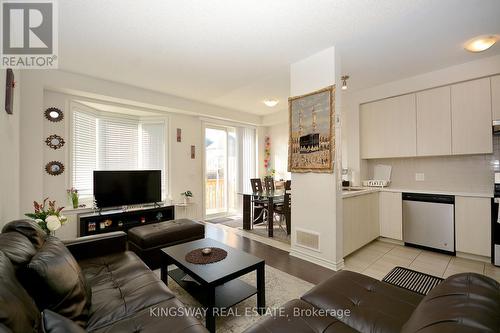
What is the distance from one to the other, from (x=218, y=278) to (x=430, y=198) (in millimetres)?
3300

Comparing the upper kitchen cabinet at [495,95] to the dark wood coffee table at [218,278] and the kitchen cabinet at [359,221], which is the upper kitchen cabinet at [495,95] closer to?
the kitchen cabinet at [359,221]

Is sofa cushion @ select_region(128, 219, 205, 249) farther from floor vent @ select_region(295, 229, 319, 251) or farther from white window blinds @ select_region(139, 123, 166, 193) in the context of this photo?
white window blinds @ select_region(139, 123, 166, 193)

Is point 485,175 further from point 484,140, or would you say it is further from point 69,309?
point 69,309

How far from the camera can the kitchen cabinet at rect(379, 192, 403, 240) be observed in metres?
3.52

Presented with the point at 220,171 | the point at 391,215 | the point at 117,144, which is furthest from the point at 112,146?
the point at 391,215

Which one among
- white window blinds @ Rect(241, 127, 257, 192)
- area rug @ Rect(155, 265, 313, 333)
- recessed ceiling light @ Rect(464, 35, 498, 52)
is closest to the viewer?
area rug @ Rect(155, 265, 313, 333)

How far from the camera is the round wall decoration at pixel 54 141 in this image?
3404mm

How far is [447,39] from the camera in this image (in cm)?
255

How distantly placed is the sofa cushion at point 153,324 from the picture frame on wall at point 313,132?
7.03 ft

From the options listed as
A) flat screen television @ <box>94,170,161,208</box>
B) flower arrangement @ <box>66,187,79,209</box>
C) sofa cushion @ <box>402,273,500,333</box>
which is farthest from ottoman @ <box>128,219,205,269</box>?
sofa cushion @ <box>402,273,500,333</box>

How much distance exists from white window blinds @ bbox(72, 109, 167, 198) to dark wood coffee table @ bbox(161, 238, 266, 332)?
2.83 m

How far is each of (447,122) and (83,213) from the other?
18.8 ft

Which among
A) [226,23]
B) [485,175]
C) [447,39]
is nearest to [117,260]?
[226,23]

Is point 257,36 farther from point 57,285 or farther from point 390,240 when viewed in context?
point 390,240
